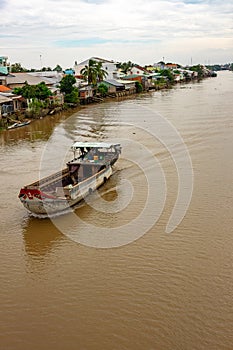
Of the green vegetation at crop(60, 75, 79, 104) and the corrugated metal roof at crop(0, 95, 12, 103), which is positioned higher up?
the green vegetation at crop(60, 75, 79, 104)

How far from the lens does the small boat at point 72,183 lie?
429 inches

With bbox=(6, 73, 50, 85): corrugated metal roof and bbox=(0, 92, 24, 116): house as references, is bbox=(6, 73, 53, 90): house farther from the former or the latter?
bbox=(0, 92, 24, 116): house

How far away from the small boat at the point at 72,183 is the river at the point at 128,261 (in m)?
0.42

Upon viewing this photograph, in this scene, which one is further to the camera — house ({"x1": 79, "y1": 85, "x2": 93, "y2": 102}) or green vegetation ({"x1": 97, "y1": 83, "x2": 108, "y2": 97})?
green vegetation ({"x1": 97, "y1": 83, "x2": 108, "y2": 97})

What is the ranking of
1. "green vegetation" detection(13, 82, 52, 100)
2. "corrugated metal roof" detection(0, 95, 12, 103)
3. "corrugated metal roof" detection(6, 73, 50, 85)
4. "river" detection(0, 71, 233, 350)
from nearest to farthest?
"river" detection(0, 71, 233, 350) < "corrugated metal roof" detection(0, 95, 12, 103) < "green vegetation" detection(13, 82, 52, 100) < "corrugated metal roof" detection(6, 73, 50, 85)

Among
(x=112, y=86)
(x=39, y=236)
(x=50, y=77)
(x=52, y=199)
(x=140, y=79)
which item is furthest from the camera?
(x=140, y=79)

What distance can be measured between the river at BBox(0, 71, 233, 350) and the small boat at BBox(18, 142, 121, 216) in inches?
16.4

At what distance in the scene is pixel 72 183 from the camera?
43.1 ft

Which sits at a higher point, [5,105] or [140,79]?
[140,79]

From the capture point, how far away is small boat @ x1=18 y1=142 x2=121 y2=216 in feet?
35.8

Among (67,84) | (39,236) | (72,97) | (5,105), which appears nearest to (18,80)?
(67,84)

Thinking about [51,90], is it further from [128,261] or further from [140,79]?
[128,261]

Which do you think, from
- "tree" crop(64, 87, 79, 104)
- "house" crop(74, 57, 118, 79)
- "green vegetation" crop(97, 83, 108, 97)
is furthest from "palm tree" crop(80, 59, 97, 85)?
"house" crop(74, 57, 118, 79)

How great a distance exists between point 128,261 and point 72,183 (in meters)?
4.60
